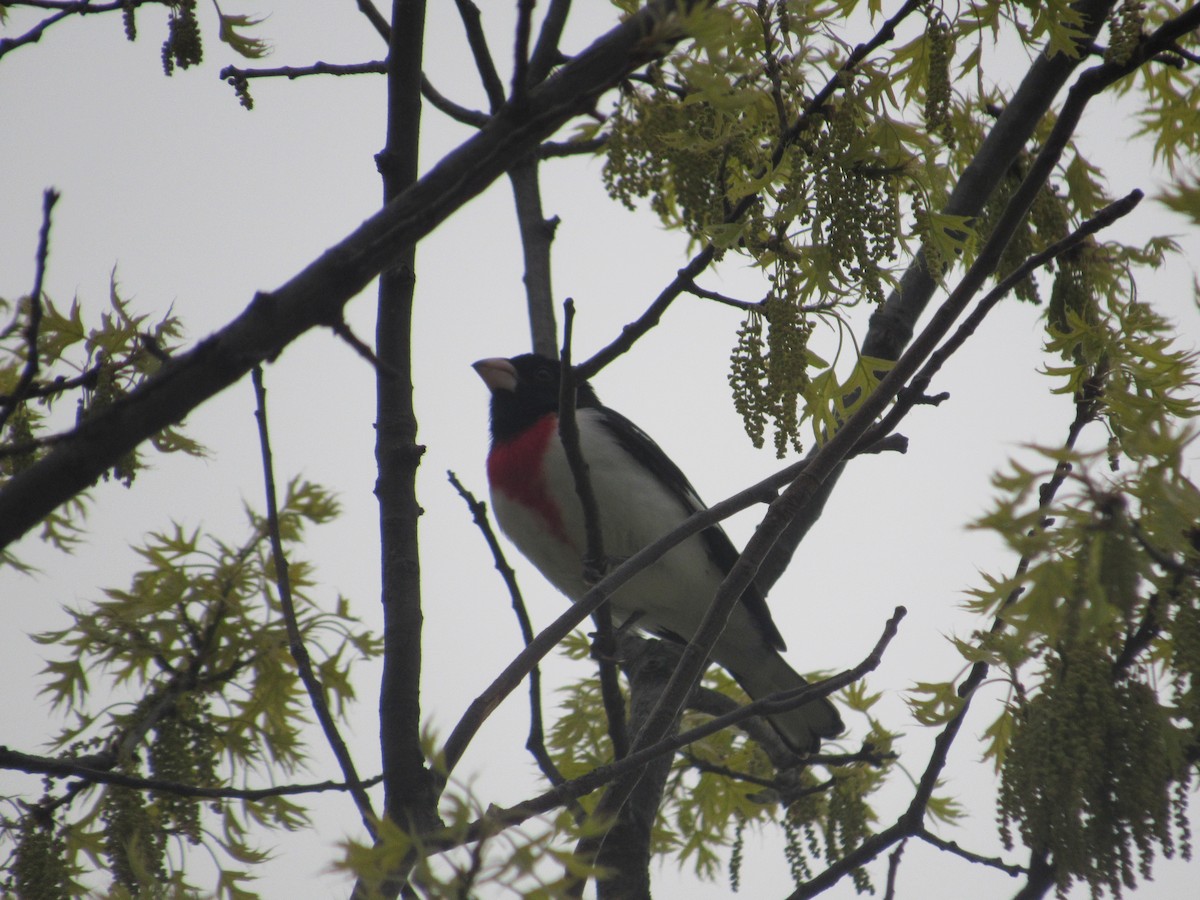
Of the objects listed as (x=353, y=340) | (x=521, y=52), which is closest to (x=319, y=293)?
(x=353, y=340)

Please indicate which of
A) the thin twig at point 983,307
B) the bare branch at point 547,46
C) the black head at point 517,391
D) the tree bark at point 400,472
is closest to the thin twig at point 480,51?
the tree bark at point 400,472

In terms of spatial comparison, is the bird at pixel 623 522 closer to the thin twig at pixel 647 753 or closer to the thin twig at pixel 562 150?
the thin twig at pixel 562 150

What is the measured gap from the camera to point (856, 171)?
2.33 meters

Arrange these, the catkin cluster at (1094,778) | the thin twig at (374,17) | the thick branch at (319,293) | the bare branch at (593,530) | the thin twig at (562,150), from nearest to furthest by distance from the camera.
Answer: the thick branch at (319,293)
the catkin cluster at (1094,778)
the bare branch at (593,530)
the thin twig at (374,17)
the thin twig at (562,150)

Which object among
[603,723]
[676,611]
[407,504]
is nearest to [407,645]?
[407,504]

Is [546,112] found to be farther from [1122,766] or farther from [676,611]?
[676,611]

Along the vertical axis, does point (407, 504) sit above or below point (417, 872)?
above

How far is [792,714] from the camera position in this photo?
3.89 m

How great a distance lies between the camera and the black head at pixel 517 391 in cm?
437

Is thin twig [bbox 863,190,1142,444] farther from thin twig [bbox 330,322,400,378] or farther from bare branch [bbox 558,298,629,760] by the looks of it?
thin twig [bbox 330,322,400,378]

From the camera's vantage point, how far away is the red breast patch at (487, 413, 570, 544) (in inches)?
158

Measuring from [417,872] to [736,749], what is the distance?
2722 millimetres

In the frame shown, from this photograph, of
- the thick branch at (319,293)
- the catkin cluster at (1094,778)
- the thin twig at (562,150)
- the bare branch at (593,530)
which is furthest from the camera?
the thin twig at (562,150)

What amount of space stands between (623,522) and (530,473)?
36 centimetres
